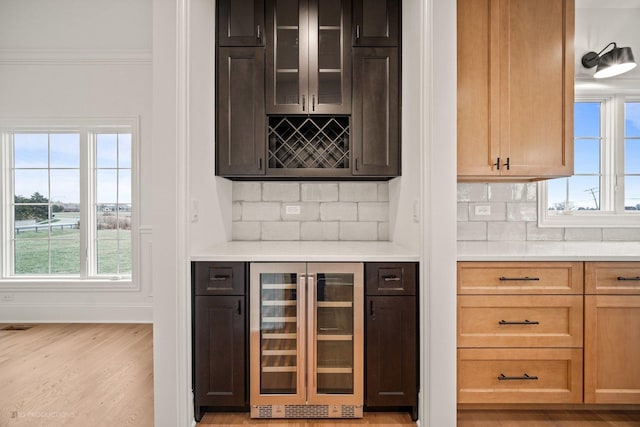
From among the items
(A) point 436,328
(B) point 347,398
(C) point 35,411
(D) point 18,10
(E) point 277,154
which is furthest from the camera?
(D) point 18,10

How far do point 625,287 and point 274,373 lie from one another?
2.04 m

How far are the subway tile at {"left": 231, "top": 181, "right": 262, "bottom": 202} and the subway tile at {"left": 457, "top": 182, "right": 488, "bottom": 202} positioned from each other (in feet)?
5.06

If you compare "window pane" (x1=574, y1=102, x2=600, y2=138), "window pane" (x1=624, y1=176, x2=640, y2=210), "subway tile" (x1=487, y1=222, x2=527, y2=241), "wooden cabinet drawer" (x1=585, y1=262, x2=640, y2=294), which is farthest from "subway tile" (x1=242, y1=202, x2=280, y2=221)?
"window pane" (x1=624, y1=176, x2=640, y2=210)

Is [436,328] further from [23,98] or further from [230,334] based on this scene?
[23,98]

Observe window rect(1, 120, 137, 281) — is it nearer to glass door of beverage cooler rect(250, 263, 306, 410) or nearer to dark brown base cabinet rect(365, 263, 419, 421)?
glass door of beverage cooler rect(250, 263, 306, 410)

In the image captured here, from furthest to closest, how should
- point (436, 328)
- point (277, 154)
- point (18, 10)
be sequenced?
point (18, 10), point (277, 154), point (436, 328)

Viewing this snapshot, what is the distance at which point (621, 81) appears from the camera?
2.54 metres

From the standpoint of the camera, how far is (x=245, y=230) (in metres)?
2.57

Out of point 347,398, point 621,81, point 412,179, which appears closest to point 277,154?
point 412,179

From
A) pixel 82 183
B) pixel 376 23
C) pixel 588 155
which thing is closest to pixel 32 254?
pixel 82 183

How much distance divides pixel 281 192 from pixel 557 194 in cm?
216

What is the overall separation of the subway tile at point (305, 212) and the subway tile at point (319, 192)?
4cm

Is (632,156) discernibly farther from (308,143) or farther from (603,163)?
(308,143)

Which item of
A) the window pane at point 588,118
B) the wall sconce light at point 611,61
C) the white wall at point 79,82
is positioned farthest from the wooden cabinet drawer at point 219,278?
the wall sconce light at point 611,61
